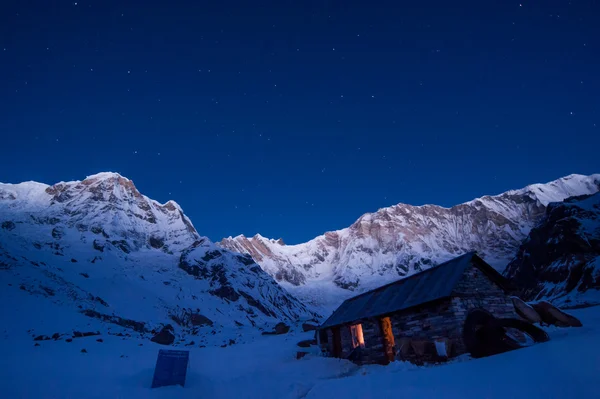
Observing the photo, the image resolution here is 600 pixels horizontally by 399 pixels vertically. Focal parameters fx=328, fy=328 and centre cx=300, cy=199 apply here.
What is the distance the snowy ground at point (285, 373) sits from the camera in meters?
6.64

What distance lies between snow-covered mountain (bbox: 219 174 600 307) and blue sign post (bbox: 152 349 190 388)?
128 metres

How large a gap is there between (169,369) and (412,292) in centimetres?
1256

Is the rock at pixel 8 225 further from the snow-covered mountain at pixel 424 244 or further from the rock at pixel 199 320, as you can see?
the snow-covered mountain at pixel 424 244

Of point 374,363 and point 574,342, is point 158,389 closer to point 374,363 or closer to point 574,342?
point 374,363

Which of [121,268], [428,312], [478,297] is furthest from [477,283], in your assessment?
[121,268]

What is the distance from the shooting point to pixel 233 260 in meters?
110

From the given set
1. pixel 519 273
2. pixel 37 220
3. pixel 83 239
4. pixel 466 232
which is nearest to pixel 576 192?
pixel 466 232

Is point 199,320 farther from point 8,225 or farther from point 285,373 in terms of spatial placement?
point 8,225

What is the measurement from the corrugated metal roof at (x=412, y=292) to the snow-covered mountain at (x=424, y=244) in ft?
395

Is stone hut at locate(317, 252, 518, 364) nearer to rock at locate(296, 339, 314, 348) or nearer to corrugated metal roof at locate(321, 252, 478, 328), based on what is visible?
corrugated metal roof at locate(321, 252, 478, 328)

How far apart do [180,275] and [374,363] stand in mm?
78386

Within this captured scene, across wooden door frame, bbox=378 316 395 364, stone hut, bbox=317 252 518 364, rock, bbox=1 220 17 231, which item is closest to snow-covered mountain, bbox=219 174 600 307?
rock, bbox=1 220 17 231

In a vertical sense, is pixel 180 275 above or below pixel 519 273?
above

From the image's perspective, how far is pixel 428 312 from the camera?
1614 centimetres
